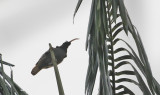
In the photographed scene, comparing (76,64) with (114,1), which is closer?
(114,1)

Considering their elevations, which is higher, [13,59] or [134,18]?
[134,18]

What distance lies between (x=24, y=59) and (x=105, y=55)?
1201mm

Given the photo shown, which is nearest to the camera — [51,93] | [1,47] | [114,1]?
[114,1]

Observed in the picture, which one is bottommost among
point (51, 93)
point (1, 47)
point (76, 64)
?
point (51, 93)

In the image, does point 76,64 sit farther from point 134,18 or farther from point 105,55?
point 105,55

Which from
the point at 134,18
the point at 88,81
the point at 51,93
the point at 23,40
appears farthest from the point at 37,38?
the point at 88,81

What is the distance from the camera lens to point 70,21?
8.55ft

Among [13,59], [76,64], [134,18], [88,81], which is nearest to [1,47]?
[13,59]

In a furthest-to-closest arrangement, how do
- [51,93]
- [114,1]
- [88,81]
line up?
[51,93], [88,81], [114,1]

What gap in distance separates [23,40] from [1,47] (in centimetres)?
16

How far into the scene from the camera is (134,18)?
251 cm

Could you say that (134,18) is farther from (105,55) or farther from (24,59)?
(105,55)

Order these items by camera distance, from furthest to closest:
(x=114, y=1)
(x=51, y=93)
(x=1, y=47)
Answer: (x=1, y=47) < (x=51, y=93) < (x=114, y=1)

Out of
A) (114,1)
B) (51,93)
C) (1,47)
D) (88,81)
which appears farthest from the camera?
(1,47)
